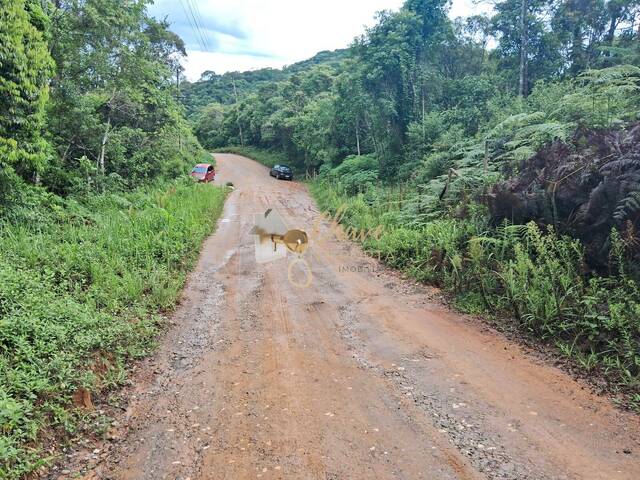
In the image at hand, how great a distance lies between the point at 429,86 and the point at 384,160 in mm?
3638

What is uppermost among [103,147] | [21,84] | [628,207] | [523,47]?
[523,47]

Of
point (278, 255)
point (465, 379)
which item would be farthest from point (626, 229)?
point (278, 255)

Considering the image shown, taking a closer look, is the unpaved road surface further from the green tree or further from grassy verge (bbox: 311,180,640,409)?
the green tree

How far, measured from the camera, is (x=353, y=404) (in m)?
4.07

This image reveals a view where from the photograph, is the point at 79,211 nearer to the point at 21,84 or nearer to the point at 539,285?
the point at 21,84

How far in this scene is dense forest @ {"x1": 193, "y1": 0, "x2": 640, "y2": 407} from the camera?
5.32 m

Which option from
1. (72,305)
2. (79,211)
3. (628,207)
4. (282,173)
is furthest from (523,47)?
(72,305)

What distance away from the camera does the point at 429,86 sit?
57.3 ft

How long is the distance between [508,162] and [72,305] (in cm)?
836

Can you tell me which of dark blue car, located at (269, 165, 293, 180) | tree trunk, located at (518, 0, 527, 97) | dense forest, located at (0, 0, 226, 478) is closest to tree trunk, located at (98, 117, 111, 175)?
dense forest, located at (0, 0, 226, 478)

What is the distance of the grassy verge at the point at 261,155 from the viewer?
35.9 meters

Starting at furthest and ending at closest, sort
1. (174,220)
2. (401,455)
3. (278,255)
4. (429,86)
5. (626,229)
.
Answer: (429,86)
(174,220)
(278,255)
(626,229)
(401,455)

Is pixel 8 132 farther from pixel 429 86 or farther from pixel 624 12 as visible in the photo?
pixel 624 12

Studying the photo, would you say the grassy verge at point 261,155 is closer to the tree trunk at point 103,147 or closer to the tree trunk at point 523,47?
the tree trunk at point 523,47
